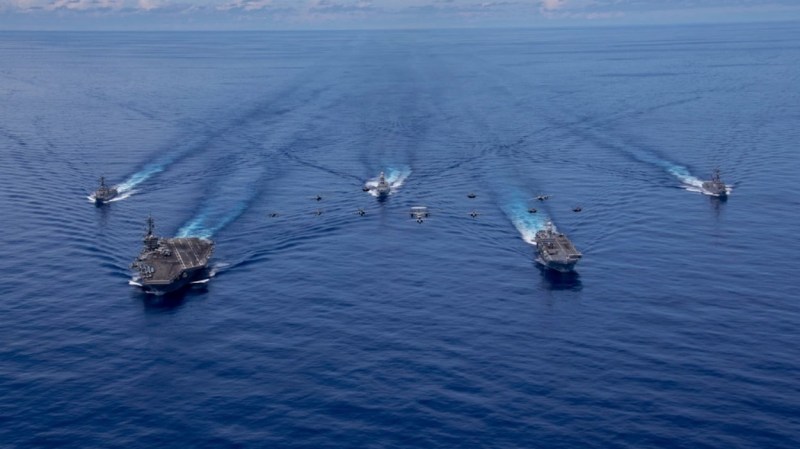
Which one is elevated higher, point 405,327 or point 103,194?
point 103,194

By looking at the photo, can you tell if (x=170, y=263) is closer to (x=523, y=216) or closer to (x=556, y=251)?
(x=556, y=251)

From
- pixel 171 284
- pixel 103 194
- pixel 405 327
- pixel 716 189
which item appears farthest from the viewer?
pixel 716 189

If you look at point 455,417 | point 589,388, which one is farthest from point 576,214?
point 455,417

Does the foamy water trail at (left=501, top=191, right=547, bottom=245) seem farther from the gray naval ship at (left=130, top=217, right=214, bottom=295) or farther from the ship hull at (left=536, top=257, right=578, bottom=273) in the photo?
the gray naval ship at (left=130, top=217, right=214, bottom=295)

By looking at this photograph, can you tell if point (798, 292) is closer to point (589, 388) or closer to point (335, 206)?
point (589, 388)

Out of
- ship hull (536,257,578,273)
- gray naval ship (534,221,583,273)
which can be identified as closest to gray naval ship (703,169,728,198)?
gray naval ship (534,221,583,273)

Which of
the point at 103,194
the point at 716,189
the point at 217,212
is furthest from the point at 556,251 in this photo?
the point at 103,194
